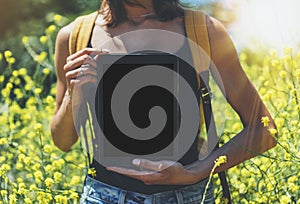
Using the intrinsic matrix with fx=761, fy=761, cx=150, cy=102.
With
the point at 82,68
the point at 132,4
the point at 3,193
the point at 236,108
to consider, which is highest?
the point at 132,4

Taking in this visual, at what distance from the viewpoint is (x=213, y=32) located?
5.99ft

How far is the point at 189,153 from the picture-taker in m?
1.84

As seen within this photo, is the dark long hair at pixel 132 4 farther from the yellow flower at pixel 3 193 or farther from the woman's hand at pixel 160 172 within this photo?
the yellow flower at pixel 3 193

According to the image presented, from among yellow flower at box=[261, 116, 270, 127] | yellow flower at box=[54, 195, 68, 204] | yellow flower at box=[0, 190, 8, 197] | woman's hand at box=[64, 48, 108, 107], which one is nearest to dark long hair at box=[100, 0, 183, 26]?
woman's hand at box=[64, 48, 108, 107]

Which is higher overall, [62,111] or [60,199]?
[62,111]

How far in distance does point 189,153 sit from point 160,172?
16cm

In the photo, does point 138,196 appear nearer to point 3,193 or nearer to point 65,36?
point 65,36

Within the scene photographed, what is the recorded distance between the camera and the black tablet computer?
1688 mm

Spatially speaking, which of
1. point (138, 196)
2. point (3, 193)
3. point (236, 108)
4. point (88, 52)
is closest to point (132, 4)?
point (88, 52)

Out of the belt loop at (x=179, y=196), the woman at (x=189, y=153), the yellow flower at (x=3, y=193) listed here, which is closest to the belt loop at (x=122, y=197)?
Answer: the woman at (x=189, y=153)

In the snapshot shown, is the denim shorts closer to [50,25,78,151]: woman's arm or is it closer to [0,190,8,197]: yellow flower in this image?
[50,25,78,151]: woman's arm

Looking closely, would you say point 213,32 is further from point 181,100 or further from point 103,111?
point 103,111

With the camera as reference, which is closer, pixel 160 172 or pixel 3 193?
pixel 160 172

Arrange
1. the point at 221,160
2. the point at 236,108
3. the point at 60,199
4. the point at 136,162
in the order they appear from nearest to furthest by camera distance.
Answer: the point at 136,162, the point at 221,160, the point at 236,108, the point at 60,199
